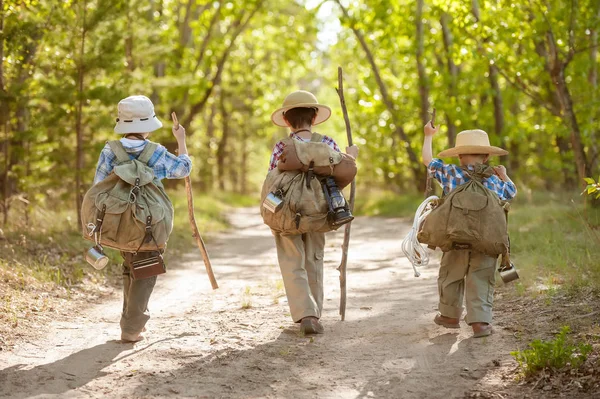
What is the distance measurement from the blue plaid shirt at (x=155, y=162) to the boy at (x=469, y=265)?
213 centimetres

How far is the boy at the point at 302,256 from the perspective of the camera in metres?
6.24

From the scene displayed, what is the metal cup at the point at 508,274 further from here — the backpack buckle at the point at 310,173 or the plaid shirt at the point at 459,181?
the backpack buckle at the point at 310,173

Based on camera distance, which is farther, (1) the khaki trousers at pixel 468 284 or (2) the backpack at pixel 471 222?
(1) the khaki trousers at pixel 468 284

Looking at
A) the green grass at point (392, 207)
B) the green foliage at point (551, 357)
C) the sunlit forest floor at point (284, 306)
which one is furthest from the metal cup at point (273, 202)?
the green grass at point (392, 207)

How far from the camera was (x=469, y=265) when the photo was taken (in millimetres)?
6199

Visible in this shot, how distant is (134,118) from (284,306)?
8.71ft

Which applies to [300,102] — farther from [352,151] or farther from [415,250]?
[415,250]

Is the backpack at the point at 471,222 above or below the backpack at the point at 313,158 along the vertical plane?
below

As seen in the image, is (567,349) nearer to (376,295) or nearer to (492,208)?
(492,208)

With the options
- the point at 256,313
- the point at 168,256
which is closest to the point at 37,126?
the point at 168,256

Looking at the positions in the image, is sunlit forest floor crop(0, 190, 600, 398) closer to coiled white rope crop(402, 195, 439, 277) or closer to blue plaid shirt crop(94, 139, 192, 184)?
coiled white rope crop(402, 195, 439, 277)

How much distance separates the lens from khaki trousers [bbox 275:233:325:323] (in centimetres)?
624

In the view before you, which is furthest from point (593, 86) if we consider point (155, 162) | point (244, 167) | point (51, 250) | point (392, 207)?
point (244, 167)

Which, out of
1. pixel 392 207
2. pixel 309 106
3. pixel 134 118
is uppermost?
pixel 309 106
